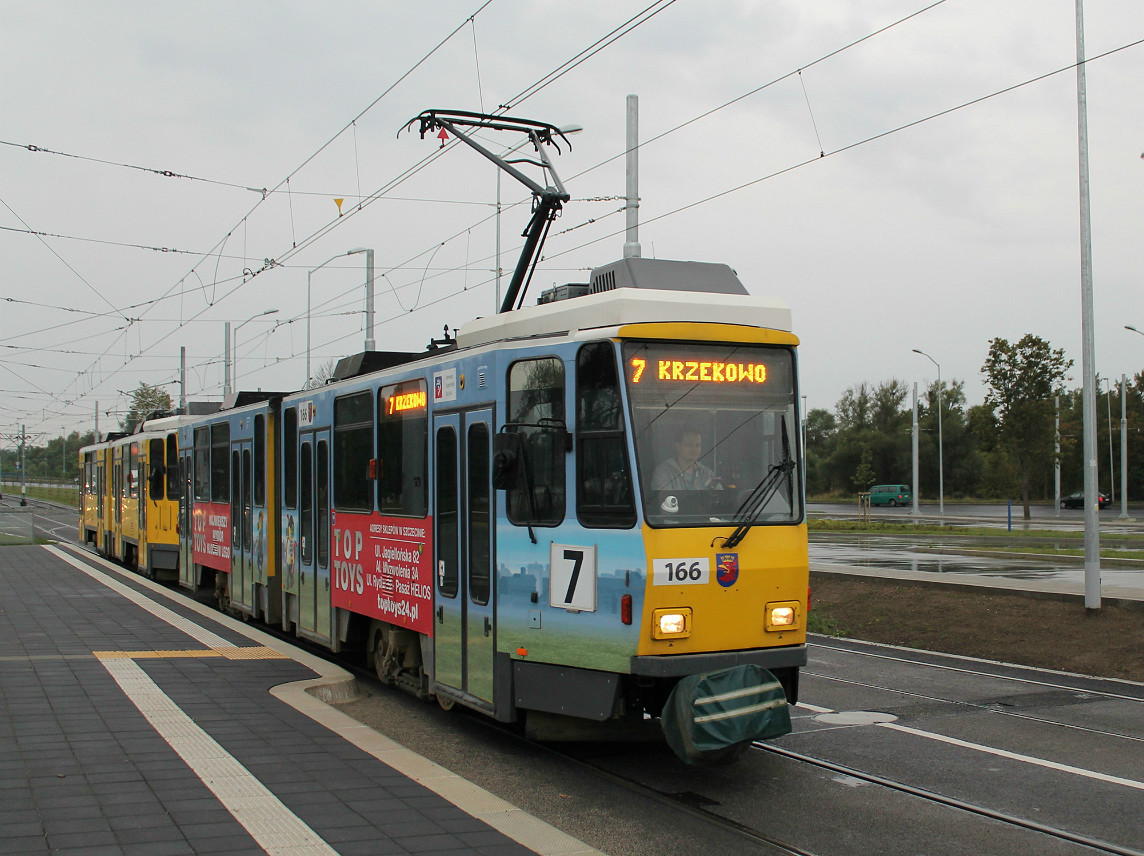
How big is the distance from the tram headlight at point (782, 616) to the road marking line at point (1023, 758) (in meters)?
2.05

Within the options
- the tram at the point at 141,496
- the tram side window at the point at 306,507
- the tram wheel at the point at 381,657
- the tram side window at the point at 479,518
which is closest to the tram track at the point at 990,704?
the tram wheel at the point at 381,657

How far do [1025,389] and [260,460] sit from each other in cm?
3757

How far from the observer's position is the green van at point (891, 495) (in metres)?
73.6

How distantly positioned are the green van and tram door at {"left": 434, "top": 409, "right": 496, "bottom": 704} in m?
68.4

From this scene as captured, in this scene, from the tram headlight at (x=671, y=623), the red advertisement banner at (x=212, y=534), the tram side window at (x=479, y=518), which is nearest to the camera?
the tram headlight at (x=671, y=623)

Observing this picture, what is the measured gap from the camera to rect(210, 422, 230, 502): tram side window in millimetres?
15695

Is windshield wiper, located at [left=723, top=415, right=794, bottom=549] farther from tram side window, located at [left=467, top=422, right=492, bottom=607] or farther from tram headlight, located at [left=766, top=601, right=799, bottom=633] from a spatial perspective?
tram side window, located at [left=467, top=422, right=492, bottom=607]

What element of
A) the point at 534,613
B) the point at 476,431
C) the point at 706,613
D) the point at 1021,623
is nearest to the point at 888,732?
the point at 706,613

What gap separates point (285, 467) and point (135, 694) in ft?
13.5

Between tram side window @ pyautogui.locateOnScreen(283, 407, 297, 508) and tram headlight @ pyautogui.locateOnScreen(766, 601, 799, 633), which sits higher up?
tram side window @ pyautogui.locateOnScreen(283, 407, 297, 508)

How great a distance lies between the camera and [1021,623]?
13.9 meters

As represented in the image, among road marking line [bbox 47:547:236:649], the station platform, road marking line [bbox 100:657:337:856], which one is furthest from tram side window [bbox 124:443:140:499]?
road marking line [bbox 100:657:337:856]

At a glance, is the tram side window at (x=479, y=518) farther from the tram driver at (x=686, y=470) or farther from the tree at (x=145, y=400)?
the tree at (x=145, y=400)

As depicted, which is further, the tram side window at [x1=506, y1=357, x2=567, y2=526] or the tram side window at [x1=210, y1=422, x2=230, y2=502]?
the tram side window at [x1=210, y1=422, x2=230, y2=502]
